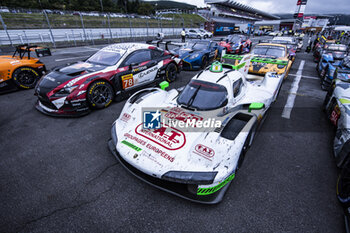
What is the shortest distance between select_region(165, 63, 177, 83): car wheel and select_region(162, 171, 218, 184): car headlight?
16.1 feet

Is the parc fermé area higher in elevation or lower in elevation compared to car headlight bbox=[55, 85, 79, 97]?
lower

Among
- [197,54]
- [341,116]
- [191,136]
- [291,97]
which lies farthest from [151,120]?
[197,54]

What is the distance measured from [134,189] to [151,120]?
1.06 meters

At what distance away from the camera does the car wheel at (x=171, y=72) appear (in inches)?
256

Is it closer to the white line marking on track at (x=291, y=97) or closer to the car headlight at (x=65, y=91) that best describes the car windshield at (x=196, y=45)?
the white line marking on track at (x=291, y=97)

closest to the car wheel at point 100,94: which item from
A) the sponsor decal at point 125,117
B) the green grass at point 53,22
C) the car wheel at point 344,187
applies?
the sponsor decal at point 125,117

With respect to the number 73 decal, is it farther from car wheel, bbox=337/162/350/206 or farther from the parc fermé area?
car wheel, bbox=337/162/350/206

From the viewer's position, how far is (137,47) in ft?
17.7

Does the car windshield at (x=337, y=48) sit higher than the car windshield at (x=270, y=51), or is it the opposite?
the car windshield at (x=270, y=51)

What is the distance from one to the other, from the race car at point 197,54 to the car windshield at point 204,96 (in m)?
4.88

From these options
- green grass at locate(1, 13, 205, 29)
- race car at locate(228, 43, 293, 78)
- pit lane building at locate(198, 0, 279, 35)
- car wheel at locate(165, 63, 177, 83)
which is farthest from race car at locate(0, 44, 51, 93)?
pit lane building at locate(198, 0, 279, 35)

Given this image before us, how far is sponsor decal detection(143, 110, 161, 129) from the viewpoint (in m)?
2.77

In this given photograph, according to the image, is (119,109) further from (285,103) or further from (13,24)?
(13,24)

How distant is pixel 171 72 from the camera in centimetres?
679
